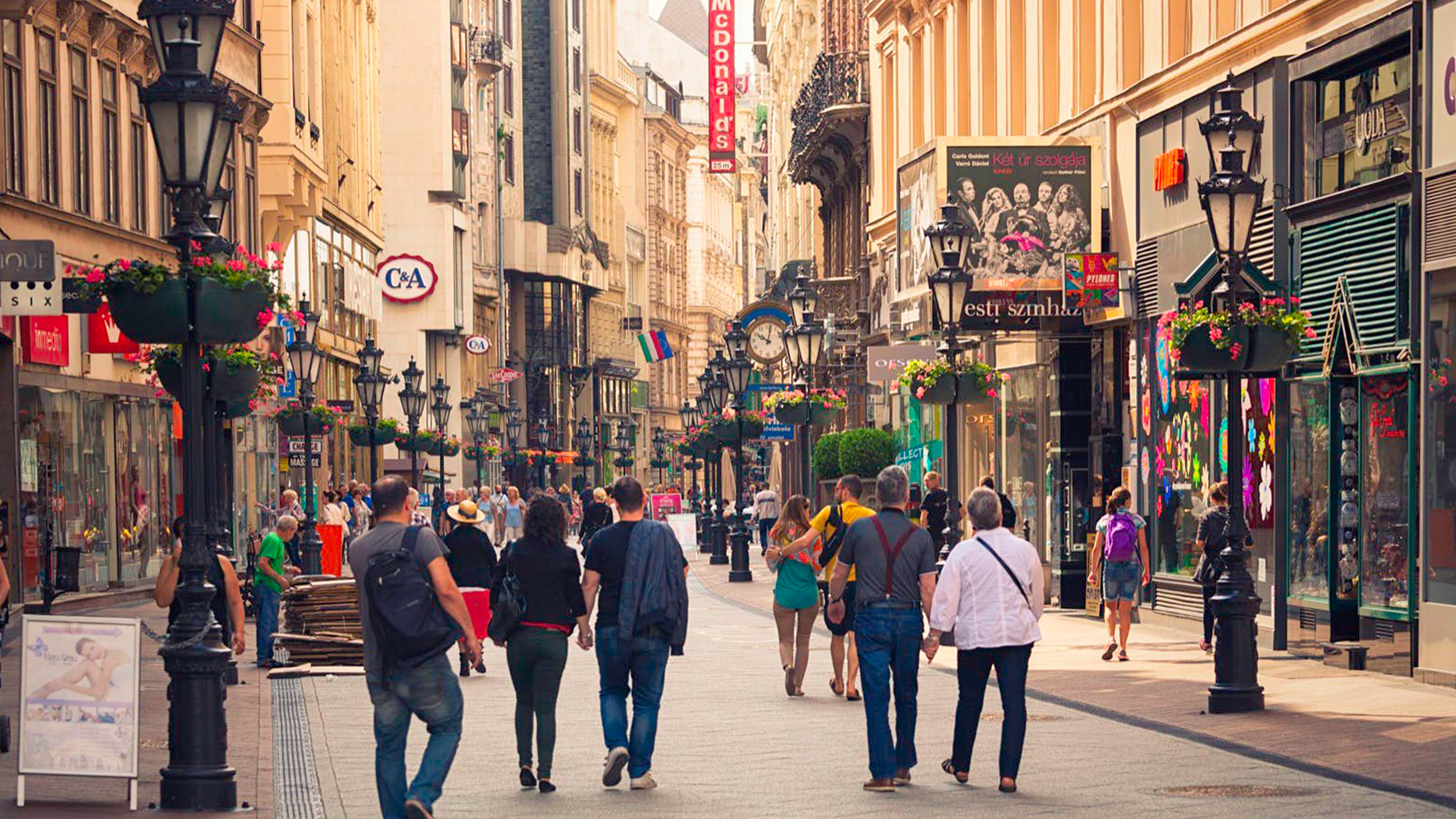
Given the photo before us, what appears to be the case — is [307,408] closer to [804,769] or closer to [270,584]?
[270,584]

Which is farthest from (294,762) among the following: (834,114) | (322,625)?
(834,114)

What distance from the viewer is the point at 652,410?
6147 inches

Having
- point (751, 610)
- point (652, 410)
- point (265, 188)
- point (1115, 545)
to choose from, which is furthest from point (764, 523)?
point (652, 410)

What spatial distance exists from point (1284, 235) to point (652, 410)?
133326mm

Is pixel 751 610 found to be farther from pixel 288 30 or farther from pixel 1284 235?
pixel 288 30

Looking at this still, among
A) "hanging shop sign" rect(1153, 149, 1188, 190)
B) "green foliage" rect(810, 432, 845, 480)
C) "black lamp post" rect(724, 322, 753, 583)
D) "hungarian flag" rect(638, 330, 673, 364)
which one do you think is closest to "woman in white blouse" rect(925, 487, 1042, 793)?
"hanging shop sign" rect(1153, 149, 1188, 190)

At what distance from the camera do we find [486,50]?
104 m

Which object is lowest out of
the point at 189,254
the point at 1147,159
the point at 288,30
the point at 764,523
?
the point at 764,523

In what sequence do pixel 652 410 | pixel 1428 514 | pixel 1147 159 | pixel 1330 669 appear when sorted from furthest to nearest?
pixel 652 410 → pixel 1147 159 → pixel 1330 669 → pixel 1428 514

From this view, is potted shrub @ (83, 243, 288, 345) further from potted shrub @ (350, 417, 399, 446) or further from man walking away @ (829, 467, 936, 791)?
potted shrub @ (350, 417, 399, 446)

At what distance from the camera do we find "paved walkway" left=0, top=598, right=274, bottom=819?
1276 centimetres

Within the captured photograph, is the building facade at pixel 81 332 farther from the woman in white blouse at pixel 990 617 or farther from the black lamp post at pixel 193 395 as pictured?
the woman in white blouse at pixel 990 617

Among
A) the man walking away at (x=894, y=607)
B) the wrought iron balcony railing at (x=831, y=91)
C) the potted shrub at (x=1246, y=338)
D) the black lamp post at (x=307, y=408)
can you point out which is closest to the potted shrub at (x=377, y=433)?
the black lamp post at (x=307, y=408)

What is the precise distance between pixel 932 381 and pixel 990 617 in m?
14.8
